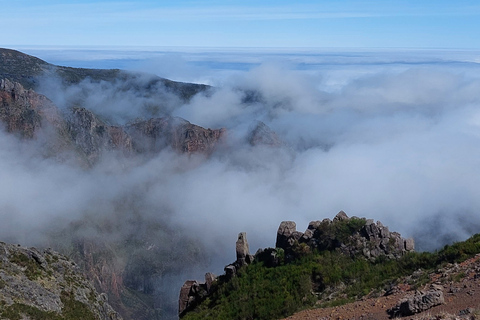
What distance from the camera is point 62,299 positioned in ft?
164

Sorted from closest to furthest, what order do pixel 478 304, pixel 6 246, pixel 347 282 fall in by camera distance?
1. pixel 478 304
2. pixel 347 282
3. pixel 6 246

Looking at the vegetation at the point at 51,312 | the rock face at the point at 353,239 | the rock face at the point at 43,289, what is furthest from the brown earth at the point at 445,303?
the rock face at the point at 43,289

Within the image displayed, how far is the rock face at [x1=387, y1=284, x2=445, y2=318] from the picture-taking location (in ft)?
82.7

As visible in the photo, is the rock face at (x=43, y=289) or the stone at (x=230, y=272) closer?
the rock face at (x=43, y=289)

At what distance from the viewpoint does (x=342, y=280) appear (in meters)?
41.0

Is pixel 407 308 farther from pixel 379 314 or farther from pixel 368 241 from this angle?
pixel 368 241

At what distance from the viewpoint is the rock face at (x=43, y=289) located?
42469mm

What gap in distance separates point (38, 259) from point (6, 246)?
380 centimetres

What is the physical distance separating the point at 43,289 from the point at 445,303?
130 ft

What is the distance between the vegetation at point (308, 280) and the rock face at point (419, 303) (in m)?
5.68

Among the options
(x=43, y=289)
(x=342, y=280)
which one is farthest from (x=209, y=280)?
(x=43, y=289)

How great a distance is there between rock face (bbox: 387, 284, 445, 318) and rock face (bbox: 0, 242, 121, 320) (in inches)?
1219

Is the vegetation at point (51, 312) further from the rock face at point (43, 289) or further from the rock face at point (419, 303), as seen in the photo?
the rock face at point (419, 303)

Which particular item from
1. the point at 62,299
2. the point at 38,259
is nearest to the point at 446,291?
the point at 62,299
